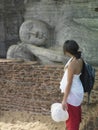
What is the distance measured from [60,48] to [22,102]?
59.2 inches

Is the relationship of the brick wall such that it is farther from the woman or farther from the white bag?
the white bag

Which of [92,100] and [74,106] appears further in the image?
[92,100]

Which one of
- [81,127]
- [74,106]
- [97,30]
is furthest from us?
[97,30]

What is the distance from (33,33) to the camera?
10688 millimetres

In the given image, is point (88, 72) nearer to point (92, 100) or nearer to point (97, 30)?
point (92, 100)

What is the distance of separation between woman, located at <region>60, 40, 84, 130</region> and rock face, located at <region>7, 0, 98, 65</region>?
312 centimetres

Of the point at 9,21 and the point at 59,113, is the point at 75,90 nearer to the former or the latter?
the point at 59,113

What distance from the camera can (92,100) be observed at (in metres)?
9.02

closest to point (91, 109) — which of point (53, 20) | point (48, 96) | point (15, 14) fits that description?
point (48, 96)

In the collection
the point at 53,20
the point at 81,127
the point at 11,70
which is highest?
the point at 53,20

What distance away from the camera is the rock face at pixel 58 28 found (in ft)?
34.0

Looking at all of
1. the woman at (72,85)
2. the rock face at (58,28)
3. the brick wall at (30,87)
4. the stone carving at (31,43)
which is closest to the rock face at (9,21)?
the rock face at (58,28)

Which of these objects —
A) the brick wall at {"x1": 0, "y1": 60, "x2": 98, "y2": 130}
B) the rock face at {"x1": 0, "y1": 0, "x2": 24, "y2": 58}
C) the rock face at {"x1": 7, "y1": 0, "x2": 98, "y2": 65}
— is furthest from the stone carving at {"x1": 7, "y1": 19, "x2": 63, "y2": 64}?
the rock face at {"x1": 0, "y1": 0, "x2": 24, "y2": 58}

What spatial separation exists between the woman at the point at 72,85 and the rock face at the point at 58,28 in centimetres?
312
